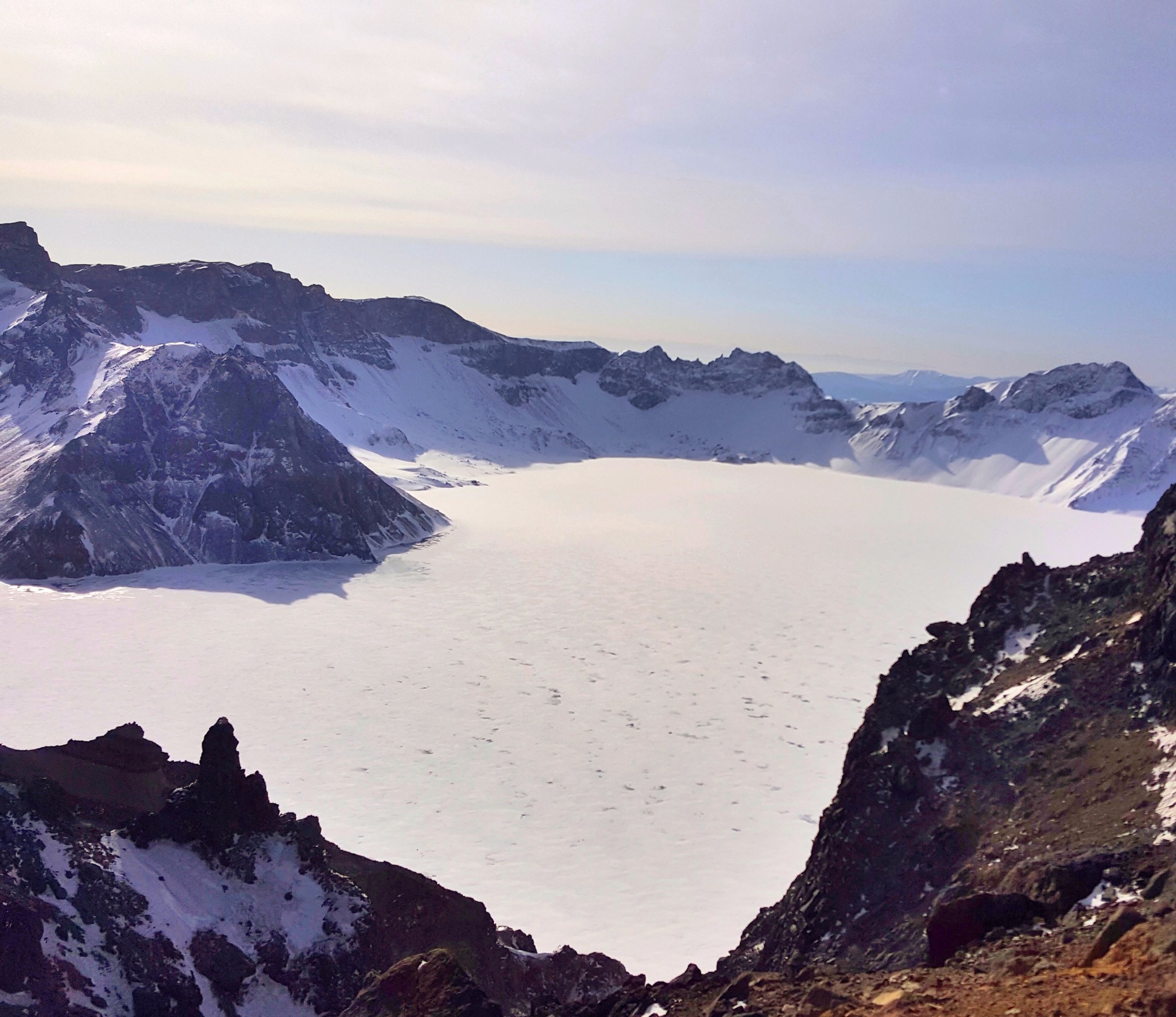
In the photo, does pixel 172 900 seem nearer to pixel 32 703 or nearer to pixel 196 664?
pixel 32 703

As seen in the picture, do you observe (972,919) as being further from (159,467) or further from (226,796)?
(159,467)

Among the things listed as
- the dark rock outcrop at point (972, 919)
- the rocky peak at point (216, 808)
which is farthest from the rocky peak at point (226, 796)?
the dark rock outcrop at point (972, 919)

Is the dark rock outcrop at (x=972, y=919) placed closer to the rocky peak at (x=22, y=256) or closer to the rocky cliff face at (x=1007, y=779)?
the rocky cliff face at (x=1007, y=779)

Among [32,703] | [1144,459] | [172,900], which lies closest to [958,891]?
[172,900]

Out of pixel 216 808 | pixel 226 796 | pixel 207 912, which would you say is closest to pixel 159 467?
pixel 226 796

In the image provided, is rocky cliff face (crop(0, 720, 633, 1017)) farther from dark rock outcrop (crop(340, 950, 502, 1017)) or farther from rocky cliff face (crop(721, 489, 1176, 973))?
rocky cliff face (crop(721, 489, 1176, 973))

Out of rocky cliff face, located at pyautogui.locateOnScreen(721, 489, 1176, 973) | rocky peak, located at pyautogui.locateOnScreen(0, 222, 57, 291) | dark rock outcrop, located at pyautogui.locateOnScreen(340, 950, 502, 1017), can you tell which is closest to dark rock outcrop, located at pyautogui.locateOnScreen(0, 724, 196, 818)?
dark rock outcrop, located at pyautogui.locateOnScreen(340, 950, 502, 1017)

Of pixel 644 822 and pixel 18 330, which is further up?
pixel 18 330
